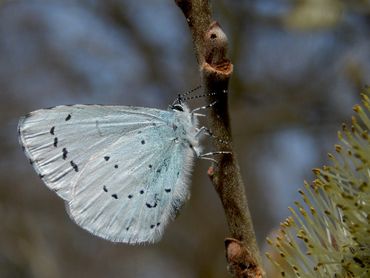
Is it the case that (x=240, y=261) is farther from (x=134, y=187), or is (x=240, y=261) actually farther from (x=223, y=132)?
(x=134, y=187)

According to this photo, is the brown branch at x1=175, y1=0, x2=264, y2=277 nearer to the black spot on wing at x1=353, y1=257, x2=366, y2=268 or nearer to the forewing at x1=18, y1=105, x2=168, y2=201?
the black spot on wing at x1=353, y1=257, x2=366, y2=268

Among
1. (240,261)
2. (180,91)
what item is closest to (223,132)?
(240,261)

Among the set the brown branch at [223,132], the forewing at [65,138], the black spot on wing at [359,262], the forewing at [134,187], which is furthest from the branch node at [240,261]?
the forewing at [65,138]

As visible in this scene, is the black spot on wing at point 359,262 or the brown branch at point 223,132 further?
the black spot on wing at point 359,262

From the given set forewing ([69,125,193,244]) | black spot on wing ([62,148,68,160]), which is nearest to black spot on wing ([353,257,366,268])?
forewing ([69,125,193,244])

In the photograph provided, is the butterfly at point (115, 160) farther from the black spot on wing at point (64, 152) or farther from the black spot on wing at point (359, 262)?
the black spot on wing at point (359, 262)
